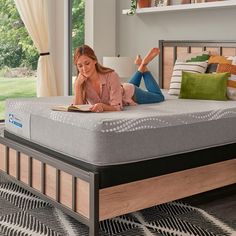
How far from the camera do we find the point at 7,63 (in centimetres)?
595

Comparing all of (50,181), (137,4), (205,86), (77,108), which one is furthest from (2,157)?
(137,4)

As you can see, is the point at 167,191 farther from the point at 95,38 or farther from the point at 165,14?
the point at 95,38

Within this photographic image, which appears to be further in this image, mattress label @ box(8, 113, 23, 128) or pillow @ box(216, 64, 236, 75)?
pillow @ box(216, 64, 236, 75)

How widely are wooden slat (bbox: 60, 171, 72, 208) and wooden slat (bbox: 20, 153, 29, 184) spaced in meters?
0.49

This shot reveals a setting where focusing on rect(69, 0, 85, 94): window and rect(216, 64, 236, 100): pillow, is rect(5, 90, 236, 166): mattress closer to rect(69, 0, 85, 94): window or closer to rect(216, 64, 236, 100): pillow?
rect(216, 64, 236, 100): pillow

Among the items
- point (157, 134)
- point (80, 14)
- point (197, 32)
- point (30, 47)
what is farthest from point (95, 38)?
point (157, 134)

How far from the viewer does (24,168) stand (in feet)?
10.2

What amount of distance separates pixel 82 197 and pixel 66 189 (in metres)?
0.18

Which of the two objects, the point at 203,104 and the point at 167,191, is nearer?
the point at 167,191

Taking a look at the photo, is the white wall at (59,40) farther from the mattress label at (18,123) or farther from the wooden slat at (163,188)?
the wooden slat at (163,188)

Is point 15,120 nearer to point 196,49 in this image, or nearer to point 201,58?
point 201,58

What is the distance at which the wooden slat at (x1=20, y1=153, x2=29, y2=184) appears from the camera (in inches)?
121

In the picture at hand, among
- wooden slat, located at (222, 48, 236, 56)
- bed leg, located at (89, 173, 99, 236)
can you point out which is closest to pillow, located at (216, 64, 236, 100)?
wooden slat, located at (222, 48, 236, 56)

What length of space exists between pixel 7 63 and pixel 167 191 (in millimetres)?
3819
